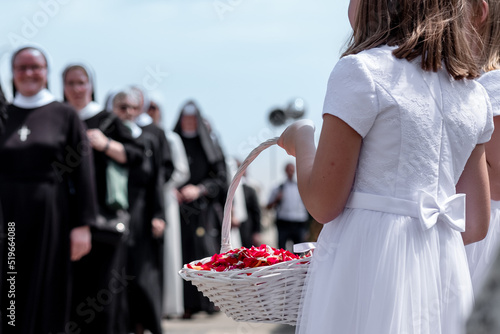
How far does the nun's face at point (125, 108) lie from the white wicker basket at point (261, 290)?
5.43 meters

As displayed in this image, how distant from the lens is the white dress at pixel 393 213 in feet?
6.38

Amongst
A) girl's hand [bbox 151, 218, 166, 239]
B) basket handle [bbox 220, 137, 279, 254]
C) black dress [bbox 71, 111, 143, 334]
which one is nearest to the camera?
basket handle [bbox 220, 137, 279, 254]

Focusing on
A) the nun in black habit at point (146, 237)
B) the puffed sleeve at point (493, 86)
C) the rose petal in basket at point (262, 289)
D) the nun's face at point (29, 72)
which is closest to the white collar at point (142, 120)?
the nun in black habit at point (146, 237)

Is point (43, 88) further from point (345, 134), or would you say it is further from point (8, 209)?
point (345, 134)

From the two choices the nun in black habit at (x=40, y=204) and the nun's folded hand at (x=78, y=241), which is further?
the nun's folded hand at (x=78, y=241)

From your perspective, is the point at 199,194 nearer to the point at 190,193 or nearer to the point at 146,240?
the point at 190,193

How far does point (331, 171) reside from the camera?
1.94 metres

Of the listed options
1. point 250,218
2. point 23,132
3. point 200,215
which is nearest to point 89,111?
point 23,132

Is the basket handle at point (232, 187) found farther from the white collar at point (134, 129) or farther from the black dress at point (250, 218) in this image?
the black dress at point (250, 218)

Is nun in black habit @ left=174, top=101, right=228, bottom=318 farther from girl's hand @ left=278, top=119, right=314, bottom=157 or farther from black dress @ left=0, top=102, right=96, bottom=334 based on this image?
girl's hand @ left=278, top=119, right=314, bottom=157

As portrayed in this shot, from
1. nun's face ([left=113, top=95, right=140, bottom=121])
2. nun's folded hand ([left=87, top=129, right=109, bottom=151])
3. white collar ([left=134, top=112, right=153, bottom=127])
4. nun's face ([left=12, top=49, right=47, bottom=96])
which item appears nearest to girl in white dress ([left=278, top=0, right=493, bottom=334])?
nun's face ([left=12, top=49, right=47, bottom=96])

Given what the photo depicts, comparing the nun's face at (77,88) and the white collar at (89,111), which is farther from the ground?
the nun's face at (77,88)

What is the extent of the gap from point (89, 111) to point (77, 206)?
1254 mm

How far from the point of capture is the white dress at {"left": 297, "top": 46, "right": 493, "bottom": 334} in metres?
1.94
